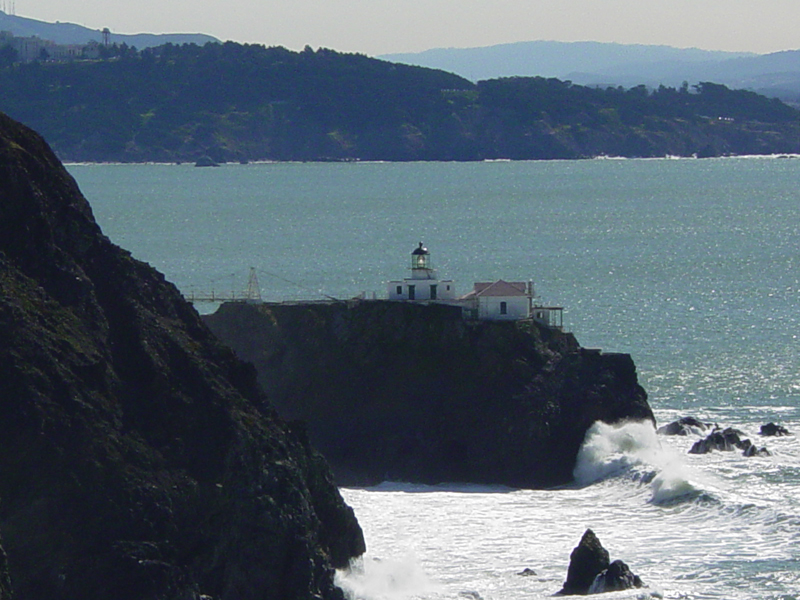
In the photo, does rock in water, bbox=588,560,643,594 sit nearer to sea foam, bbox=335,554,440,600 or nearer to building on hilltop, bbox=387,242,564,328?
sea foam, bbox=335,554,440,600

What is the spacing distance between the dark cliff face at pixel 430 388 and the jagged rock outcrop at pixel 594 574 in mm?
14261

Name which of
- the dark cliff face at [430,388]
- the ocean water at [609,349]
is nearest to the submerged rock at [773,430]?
the ocean water at [609,349]

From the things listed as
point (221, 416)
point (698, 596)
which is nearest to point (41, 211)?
A: point (221, 416)

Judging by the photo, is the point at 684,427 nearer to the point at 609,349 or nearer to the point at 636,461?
the point at 636,461

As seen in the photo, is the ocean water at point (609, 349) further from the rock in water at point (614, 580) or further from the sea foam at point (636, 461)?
the rock in water at point (614, 580)

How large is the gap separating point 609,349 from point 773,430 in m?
18.0

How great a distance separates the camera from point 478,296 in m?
63.1

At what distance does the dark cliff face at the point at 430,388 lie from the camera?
58062 mm

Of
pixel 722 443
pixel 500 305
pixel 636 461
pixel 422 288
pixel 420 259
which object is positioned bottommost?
pixel 636 461

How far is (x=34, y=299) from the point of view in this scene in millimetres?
38938

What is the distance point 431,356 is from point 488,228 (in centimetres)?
9122

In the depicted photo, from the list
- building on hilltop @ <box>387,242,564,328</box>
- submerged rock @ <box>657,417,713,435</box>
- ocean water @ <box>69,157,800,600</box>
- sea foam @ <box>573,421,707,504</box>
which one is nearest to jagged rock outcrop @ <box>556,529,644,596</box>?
ocean water @ <box>69,157,800,600</box>

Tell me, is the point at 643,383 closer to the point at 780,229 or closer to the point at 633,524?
the point at 633,524

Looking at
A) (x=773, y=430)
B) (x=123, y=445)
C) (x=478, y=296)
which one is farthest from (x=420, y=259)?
(x=123, y=445)
